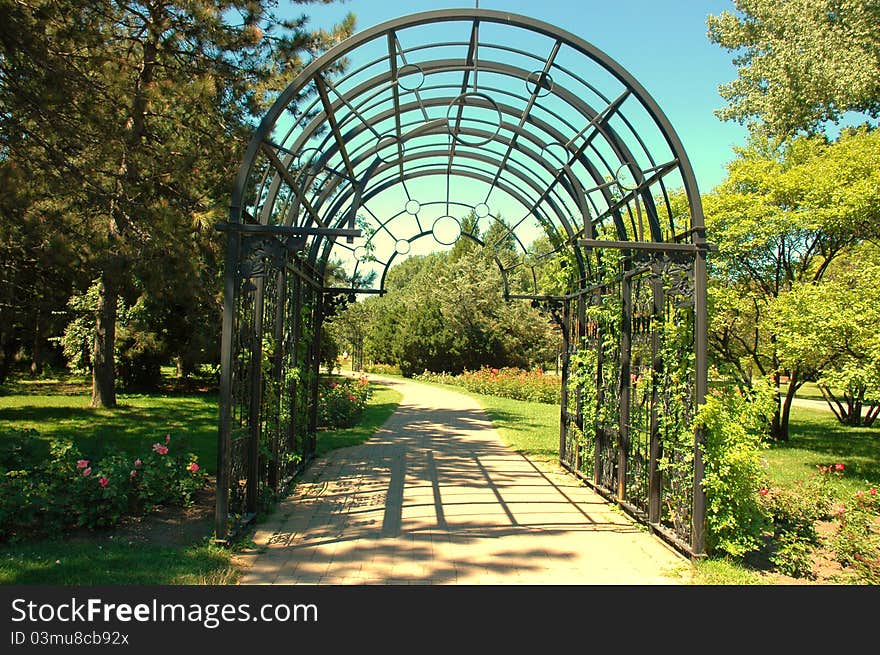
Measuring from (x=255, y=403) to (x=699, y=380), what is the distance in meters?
3.85

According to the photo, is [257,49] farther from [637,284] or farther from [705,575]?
[705,575]

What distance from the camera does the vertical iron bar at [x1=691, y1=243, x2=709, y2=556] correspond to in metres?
4.95

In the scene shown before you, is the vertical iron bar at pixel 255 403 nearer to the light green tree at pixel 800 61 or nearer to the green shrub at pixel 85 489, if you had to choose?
the green shrub at pixel 85 489

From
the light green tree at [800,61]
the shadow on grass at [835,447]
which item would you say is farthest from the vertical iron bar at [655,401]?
the light green tree at [800,61]

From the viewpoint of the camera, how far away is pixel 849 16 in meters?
14.7

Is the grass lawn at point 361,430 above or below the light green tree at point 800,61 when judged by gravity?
below

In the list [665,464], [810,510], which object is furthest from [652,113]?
[810,510]

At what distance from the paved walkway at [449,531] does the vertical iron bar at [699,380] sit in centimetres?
29

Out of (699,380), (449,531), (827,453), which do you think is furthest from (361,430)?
(827,453)

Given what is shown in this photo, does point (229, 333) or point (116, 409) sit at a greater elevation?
point (229, 333)

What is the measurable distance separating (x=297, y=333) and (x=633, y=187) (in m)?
4.19

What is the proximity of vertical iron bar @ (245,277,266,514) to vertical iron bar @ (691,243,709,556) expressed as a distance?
3.80 m

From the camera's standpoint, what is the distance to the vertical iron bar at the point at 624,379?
6.59 meters

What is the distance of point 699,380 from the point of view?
5.11 meters
